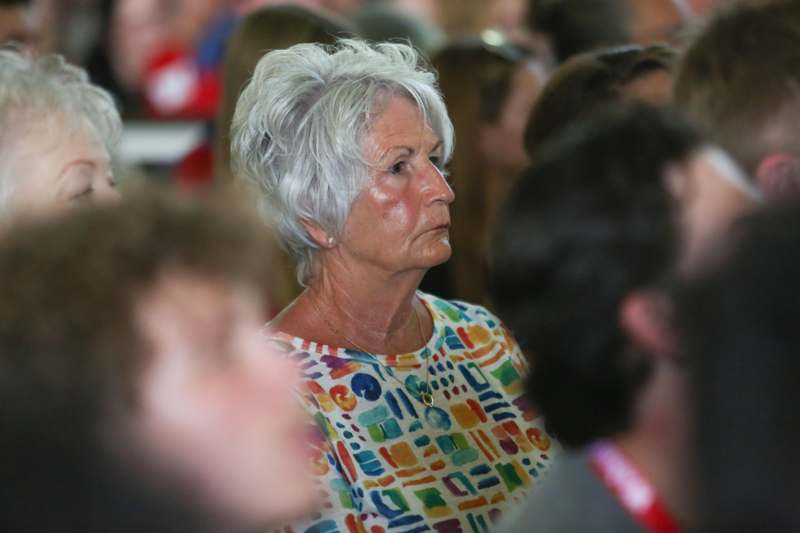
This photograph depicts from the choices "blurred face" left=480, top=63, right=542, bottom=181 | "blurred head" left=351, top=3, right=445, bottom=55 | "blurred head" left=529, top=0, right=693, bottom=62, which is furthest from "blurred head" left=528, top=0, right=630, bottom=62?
"blurred head" left=351, top=3, right=445, bottom=55

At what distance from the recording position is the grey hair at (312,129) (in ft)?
7.56

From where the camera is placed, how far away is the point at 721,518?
1.06m

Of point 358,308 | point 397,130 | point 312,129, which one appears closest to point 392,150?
point 397,130

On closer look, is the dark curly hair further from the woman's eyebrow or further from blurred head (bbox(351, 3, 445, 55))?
blurred head (bbox(351, 3, 445, 55))

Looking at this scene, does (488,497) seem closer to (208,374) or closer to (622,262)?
(622,262)

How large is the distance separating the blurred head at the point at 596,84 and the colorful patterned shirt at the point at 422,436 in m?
0.58

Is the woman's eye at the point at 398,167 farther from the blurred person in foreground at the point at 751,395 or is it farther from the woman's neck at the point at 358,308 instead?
the blurred person in foreground at the point at 751,395

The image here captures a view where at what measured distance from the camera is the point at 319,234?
236 centimetres

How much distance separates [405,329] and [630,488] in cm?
121

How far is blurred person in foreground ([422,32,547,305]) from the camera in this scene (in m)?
3.80

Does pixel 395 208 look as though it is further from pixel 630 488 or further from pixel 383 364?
pixel 630 488

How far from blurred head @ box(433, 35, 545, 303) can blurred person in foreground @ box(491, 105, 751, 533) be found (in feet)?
8.12

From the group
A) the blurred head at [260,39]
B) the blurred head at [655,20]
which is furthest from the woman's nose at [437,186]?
the blurred head at [655,20]

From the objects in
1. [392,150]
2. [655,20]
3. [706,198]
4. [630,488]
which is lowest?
[655,20]
